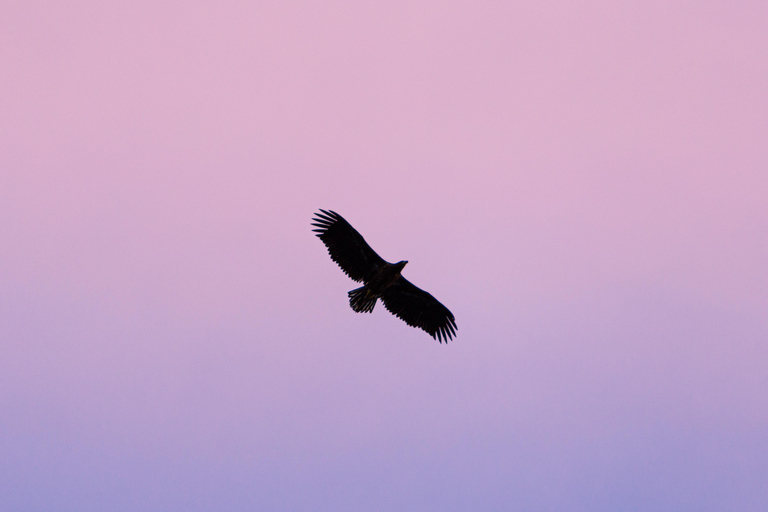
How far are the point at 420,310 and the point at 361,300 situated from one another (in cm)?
243

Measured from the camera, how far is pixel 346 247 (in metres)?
26.5

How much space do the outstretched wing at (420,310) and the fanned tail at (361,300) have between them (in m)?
1.20

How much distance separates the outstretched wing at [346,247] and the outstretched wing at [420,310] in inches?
53.2

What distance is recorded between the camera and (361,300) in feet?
86.2

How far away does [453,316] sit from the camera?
91.4 feet

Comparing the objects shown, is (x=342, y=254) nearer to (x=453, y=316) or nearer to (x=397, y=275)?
(x=397, y=275)

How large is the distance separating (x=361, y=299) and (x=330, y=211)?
2836 mm

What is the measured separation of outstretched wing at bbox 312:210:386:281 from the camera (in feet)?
86.2

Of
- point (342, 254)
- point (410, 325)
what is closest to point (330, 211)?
point (342, 254)

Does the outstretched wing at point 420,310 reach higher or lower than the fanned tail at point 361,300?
higher

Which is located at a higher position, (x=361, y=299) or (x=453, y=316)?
(x=453, y=316)

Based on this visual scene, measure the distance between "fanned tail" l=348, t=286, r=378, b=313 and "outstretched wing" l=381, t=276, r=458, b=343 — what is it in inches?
47.2

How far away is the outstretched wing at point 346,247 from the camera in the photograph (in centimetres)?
2628

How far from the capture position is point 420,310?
27.8 metres
